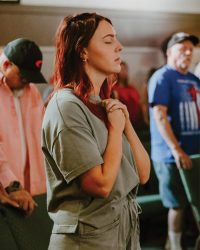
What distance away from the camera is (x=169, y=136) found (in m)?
2.36

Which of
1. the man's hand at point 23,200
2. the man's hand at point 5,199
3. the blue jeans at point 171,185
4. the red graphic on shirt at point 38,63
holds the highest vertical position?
the red graphic on shirt at point 38,63

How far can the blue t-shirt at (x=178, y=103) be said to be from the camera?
2332 mm

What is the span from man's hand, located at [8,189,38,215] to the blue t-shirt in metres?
0.97

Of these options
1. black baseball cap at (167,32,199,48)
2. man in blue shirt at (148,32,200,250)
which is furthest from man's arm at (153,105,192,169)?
black baseball cap at (167,32,199,48)

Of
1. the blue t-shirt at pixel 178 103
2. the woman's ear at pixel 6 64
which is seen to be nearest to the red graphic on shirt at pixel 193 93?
the blue t-shirt at pixel 178 103

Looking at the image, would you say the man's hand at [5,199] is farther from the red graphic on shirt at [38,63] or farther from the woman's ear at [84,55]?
the woman's ear at [84,55]

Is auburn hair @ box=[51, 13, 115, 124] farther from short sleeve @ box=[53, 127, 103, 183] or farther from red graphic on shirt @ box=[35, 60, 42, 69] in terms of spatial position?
red graphic on shirt @ box=[35, 60, 42, 69]

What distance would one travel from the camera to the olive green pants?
108 cm

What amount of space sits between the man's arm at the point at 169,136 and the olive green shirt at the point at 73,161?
4.06 ft

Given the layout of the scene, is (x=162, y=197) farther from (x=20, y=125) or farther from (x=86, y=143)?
(x=86, y=143)

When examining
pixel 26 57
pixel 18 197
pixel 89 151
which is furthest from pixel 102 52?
pixel 18 197

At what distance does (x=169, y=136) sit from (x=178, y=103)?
17cm

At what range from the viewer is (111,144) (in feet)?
3.60

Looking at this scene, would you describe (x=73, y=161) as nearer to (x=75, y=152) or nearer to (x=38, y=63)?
(x=75, y=152)
